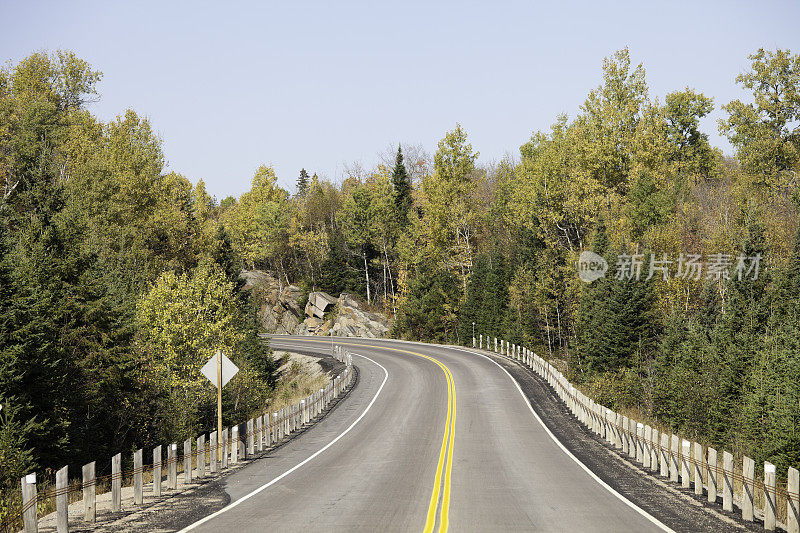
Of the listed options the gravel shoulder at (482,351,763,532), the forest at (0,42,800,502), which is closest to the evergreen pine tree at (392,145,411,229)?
the forest at (0,42,800,502)

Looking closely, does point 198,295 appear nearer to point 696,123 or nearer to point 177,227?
point 177,227

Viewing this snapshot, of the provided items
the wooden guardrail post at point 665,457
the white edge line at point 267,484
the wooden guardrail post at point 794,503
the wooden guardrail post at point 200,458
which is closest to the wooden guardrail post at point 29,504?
the white edge line at point 267,484

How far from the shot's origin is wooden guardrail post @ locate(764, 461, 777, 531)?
39.7 feet

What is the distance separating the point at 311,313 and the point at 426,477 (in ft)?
236

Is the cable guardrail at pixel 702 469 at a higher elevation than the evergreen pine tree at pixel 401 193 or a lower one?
lower

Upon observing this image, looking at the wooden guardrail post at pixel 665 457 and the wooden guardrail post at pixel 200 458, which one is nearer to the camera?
the wooden guardrail post at pixel 665 457

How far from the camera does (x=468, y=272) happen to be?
2980 inches

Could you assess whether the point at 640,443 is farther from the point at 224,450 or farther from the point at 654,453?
the point at 224,450

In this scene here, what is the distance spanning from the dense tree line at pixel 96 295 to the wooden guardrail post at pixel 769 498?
17162 millimetres

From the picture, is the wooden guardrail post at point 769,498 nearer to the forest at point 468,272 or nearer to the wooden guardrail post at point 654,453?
the wooden guardrail post at point 654,453

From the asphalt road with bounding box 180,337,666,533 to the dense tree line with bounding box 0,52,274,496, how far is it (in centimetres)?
750

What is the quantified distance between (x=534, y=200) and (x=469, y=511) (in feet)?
164

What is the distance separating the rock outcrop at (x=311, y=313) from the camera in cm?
8344

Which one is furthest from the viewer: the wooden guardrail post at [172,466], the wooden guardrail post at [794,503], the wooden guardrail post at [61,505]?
the wooden guardrail post at [172,466]
